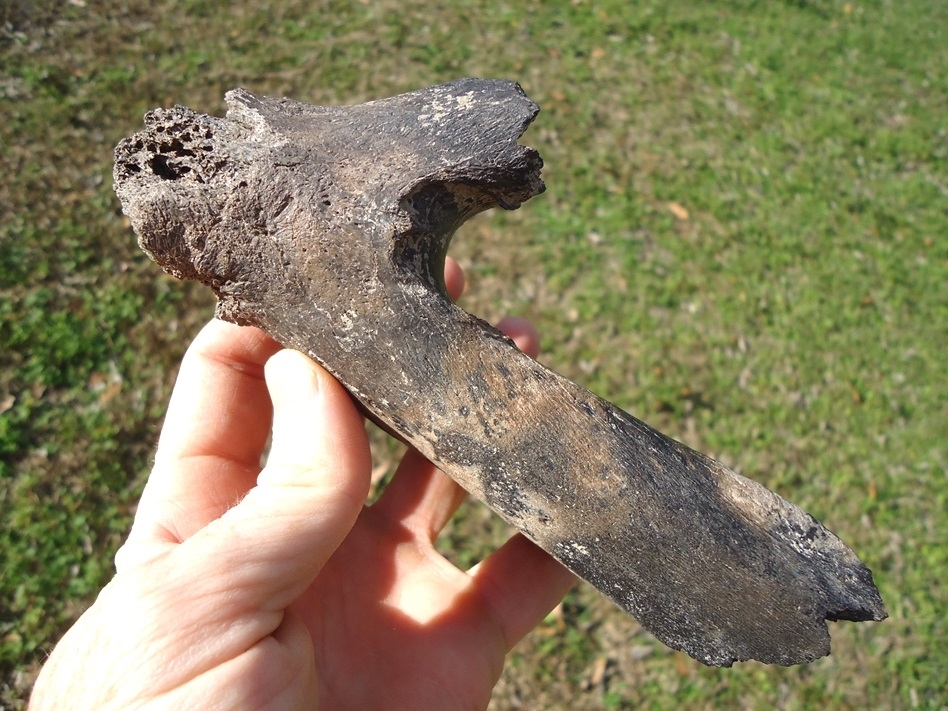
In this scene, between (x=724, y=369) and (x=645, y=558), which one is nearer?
(x=645, y=558)

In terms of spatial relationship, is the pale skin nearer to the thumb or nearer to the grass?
the thumb

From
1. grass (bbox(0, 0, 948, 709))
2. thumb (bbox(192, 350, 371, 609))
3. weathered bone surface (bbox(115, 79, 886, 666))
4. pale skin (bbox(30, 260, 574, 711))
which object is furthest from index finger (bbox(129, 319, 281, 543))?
grass (bbox(0, 0, 948, 709))

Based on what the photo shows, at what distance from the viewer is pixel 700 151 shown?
18.4 feet

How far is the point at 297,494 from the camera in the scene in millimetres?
1850

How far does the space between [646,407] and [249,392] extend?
239cm

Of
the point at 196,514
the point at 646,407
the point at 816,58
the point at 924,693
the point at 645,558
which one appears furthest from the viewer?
the point at 816,58

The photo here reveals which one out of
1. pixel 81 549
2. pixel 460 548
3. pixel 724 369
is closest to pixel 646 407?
pixel 724 369

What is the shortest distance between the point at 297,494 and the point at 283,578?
0.69 ft

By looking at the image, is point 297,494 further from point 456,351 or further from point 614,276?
point 614,276

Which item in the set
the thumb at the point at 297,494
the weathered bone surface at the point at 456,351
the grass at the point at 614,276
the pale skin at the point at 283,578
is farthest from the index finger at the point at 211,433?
the grass at the point at 614,276

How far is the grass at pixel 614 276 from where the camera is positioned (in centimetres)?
343

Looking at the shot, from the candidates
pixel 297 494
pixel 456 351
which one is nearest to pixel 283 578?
pixel 297 494

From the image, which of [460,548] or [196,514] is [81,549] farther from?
[460,548]

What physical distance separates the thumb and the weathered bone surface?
0.12 meters
